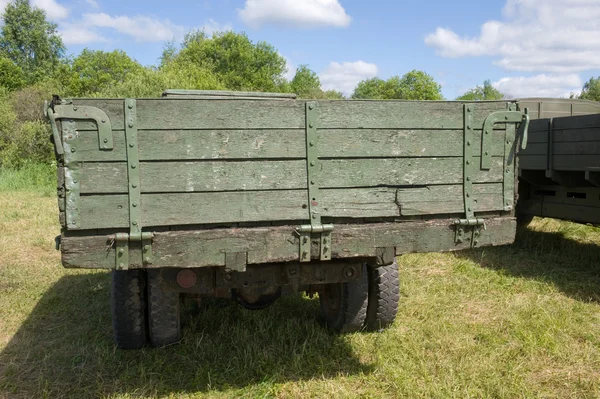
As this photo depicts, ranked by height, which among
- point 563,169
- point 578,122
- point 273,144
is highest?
point 578,122

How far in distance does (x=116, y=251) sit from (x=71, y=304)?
2.63m

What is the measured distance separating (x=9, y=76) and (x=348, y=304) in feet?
154

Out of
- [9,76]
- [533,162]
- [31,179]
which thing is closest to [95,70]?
[9,76]

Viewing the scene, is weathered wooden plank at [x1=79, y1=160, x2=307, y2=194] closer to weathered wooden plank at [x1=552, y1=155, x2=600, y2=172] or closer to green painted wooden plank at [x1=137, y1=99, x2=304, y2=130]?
green painted wooden plank at [x1=137, y1=99, x2=304, y2=130]

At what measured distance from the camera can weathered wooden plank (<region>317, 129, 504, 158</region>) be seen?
101 inches

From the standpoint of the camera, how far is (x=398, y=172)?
8.75 ft

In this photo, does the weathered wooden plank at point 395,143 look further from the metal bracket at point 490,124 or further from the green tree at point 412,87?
the green tree at point 412,87

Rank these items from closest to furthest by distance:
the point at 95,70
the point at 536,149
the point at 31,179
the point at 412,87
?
the point at 536,149, the point at 31,179, the point at 95,70, the point at 412,87

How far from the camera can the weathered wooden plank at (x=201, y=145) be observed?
2.33 meters

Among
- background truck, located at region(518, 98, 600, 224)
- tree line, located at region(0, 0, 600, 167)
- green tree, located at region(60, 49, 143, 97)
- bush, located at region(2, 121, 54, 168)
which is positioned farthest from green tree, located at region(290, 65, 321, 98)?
background truck, located at region(518, 98, 600, 224)

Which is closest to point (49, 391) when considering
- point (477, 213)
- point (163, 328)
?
point (163, 328)

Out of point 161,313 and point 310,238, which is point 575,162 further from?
point 161,313

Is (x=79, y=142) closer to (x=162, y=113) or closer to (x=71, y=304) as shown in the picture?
(x=162, y=113)

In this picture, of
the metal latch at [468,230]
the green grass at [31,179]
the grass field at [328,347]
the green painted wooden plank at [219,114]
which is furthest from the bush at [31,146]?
the metal latch at [468,230]
